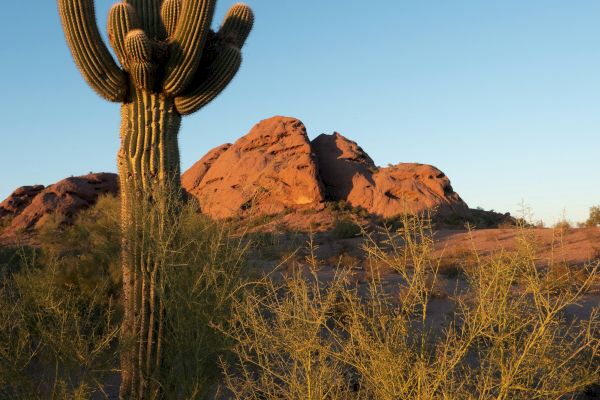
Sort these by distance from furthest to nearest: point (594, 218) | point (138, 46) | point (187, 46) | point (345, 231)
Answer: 1. point (594, 218)
2. point (345, 231)
3. point (187, 46)
4. point (138, 46)

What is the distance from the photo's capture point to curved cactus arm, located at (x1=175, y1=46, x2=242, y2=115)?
27.9ft

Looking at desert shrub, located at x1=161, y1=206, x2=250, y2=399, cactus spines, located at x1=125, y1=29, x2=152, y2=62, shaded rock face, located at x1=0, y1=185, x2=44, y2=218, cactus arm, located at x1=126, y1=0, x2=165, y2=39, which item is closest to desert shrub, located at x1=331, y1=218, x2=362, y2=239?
cactus arm, located at x1=126, y1=0, x2=165, y2=39

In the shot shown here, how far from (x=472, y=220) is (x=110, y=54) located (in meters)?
19.7

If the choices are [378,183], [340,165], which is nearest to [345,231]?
[378,183]

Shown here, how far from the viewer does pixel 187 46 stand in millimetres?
8336

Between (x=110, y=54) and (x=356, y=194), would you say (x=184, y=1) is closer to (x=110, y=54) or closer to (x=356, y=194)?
(x=110, y=54)

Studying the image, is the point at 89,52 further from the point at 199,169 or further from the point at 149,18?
the point at 199,169

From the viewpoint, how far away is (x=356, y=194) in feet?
83.0

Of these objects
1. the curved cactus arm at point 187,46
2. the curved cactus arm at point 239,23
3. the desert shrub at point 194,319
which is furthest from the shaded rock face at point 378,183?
the desert shrub at point 194,319

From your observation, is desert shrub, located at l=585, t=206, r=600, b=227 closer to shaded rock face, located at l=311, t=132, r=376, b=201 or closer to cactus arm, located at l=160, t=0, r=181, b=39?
shaded rock face, located at l=311, t=132, r=376, b=201

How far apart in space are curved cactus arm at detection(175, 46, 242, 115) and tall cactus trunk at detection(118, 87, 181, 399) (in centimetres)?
26

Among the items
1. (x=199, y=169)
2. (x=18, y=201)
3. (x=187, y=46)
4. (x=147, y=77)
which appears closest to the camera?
(x=147, y=77)

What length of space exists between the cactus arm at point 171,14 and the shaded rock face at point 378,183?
53.3 ft

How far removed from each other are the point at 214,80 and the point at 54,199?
20.9 meters
